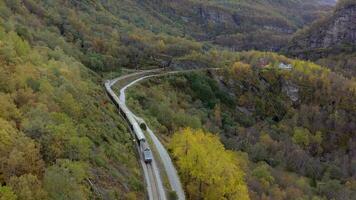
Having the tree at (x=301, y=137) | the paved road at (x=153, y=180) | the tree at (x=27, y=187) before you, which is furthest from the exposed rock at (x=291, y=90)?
the tree at (x=27, y=187)

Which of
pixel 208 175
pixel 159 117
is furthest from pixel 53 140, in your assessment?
pixel 159 117

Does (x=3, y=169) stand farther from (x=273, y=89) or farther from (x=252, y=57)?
(x=252, y=57)

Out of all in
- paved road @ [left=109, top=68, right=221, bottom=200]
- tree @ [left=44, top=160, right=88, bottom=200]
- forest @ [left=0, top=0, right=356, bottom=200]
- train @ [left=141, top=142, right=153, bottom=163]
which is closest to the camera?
tree @ [left=44, top=160, right=88, bottom=200]

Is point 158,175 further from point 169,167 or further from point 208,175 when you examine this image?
point 208,175

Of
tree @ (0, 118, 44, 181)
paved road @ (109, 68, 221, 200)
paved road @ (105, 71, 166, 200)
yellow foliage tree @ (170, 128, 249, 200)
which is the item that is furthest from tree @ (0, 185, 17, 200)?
yellow foliage tree @ (170, 128, 249, 200)

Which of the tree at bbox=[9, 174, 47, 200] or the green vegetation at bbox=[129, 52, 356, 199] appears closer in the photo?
the tree at bbox=[9, 174, 47, 200]

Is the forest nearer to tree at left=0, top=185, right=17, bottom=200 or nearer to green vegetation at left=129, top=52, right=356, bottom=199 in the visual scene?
tree at left=0, top=185, right=17, bottom=200

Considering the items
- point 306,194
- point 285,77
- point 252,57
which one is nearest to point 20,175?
point 306,194

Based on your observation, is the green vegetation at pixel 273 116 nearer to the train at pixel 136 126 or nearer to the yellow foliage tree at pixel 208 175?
the train at pixel 136 126
